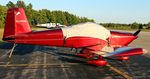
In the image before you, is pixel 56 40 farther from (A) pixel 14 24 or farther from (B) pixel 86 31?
(A) pixel 14 24

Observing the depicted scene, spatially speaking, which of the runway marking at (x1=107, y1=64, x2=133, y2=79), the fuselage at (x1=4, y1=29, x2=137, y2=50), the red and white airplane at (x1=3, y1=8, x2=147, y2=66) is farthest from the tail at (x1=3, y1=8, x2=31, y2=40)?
the runway marking at (x1=107, y1=64, x2=133, y2=79)

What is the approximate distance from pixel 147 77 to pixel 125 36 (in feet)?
19.3

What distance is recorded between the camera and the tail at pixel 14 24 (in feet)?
62.1

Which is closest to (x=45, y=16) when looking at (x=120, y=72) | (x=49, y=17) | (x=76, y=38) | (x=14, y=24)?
(x=49, y=17)

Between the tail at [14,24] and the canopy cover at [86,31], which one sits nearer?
the canopy cover at [86,31]

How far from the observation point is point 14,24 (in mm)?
→ 19266

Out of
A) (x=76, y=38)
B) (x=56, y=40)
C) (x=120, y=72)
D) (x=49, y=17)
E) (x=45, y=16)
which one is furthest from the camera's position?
(x=49, y=17)

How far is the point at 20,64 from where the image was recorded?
17891 millimetres

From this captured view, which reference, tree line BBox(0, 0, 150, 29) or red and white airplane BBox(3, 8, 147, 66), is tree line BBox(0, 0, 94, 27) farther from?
red and white airplane BBox(3, 8, 147, 66)

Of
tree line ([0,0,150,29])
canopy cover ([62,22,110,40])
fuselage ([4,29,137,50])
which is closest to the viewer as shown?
fuselage ([4,29,137,50])

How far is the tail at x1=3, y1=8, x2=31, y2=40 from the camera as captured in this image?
62.1 ft

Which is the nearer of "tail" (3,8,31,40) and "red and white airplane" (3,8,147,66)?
"red and white airplane" (3,8,147,66)

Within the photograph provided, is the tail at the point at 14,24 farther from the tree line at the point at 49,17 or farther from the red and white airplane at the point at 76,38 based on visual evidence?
the tree line at the point at 49,17

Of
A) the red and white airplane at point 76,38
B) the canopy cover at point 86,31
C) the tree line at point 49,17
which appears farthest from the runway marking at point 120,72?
the tree line at point 49,17
